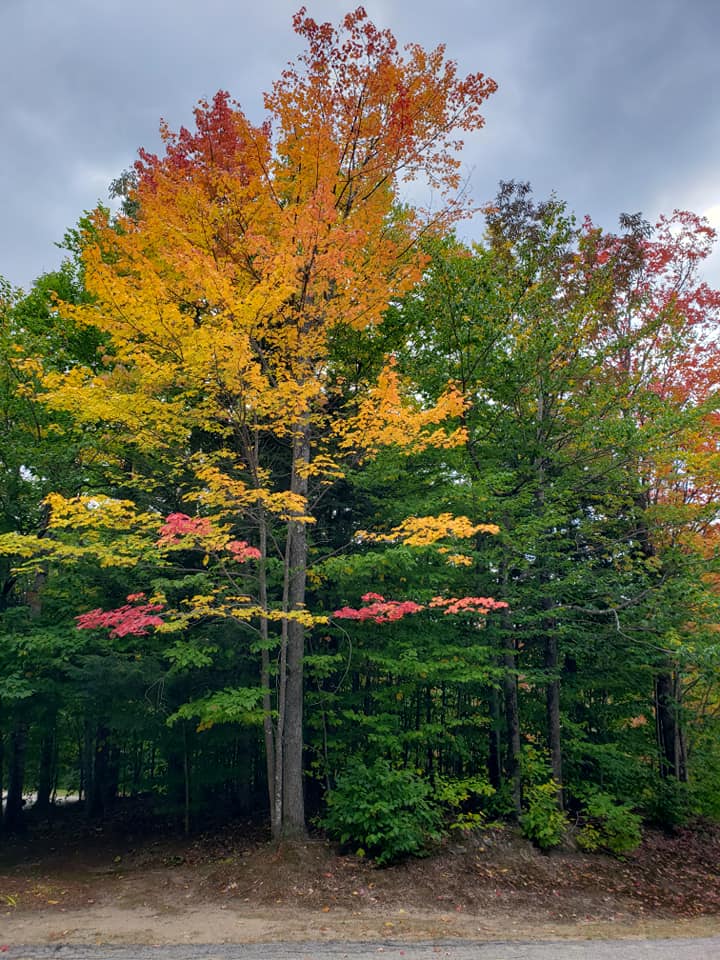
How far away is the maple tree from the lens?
794 cm

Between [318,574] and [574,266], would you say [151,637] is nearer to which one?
[318,574]

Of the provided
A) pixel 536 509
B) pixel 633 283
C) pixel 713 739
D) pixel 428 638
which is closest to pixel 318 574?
pixel 428 638

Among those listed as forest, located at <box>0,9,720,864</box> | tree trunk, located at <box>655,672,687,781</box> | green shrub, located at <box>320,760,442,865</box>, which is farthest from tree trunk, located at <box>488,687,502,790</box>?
tree trunk, located at <box>655,672,687,781</box>

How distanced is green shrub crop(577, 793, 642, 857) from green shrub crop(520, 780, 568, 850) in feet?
1.49

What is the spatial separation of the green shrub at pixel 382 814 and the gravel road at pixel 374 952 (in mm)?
2097

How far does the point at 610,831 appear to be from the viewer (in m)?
9.48

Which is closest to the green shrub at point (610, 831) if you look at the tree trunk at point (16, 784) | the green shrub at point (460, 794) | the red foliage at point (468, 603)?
the green shrub at point (460, 794)

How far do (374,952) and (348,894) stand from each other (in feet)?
5.69

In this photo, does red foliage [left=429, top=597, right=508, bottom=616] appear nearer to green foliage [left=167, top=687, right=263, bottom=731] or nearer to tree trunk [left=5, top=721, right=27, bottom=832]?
green foliage [left=167, top=687, right=263, bottom=731]

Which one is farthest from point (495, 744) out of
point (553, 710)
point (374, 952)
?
point (374, 952)

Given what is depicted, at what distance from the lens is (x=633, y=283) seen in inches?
489

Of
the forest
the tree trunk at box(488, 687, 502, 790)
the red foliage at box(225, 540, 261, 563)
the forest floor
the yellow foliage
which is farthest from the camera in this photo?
the tree trunk at box(488, 687, 502, 790)

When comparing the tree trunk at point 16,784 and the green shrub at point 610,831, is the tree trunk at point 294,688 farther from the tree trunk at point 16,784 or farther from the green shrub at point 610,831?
the tree trunk at point 16,784

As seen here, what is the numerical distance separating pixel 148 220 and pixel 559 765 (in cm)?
1155
